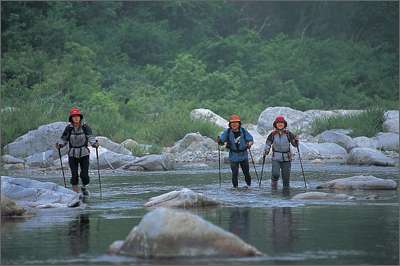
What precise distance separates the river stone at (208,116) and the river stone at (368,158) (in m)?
11.3

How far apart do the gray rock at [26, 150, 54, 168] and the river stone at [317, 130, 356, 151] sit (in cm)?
1056

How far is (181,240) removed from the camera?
13.8 m

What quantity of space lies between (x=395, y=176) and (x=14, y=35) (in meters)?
28.5

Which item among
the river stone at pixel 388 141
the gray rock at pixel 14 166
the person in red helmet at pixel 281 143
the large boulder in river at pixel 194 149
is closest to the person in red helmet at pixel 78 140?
the person in red helmet at pixel 281 143

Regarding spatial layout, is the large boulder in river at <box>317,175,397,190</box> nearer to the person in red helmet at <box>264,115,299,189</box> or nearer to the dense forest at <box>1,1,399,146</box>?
the person in red helmet at <box>264,115,299,189</box>

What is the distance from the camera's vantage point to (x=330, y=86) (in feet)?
179

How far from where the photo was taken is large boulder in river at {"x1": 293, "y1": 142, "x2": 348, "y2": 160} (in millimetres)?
36406

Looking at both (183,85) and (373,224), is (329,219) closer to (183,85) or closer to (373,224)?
(373,224)

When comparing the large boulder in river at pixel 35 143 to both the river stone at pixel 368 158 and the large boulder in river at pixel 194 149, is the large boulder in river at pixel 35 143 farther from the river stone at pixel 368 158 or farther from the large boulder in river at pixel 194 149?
the river stone at pixel 368 158

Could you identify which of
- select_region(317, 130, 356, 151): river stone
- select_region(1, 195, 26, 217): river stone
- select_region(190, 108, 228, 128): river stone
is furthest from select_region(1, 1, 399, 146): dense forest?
select_region(1, 195, 26, 217): river stone

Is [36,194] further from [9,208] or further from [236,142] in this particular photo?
[236,142]

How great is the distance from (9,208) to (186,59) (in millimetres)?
34748

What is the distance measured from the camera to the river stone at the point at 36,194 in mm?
20516

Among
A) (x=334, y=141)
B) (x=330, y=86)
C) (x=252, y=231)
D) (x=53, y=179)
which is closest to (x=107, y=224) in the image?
(x=252, y=231)
